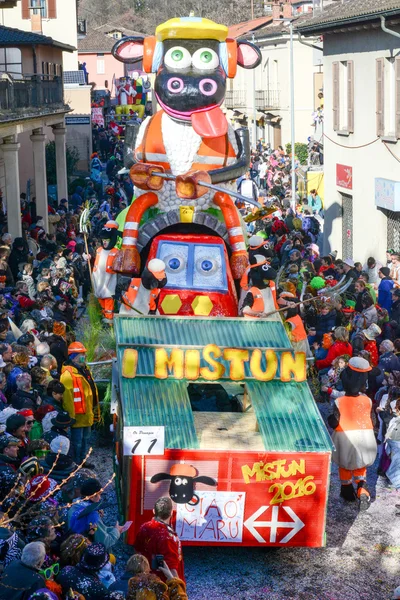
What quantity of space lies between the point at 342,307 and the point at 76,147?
2802cm

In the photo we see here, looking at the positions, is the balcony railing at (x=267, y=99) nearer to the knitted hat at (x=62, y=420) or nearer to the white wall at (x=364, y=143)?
the white wall at (x=364, y=143)

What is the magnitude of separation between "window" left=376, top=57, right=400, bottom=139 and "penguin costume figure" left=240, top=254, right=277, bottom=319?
26.7 feet

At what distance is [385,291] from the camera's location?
16500 millimetres

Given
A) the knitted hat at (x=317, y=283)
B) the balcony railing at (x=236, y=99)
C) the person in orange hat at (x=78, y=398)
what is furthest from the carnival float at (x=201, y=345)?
the balcony railing at (x=236, y=99)

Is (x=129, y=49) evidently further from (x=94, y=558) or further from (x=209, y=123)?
(x=94, y=558)

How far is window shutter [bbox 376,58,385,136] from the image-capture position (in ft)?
70.4

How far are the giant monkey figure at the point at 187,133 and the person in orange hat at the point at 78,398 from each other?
189 cm

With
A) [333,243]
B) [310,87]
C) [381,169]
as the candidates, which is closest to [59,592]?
[381,169]

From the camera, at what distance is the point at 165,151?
1333cm

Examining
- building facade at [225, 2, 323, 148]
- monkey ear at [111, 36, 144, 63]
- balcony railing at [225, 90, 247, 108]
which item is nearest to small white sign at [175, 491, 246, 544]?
monkey ear at [111, 36, 144, 63]

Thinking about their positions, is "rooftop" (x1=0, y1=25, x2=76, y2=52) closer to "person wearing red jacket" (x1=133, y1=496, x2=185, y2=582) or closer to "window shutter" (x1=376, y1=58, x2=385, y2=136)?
"window shutter" (x1=376, y1=58, x2=385, y2=136)

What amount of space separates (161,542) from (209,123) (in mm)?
6707

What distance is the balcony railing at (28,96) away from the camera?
69.9 feet

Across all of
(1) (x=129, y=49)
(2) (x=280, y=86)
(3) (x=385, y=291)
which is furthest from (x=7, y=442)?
(2) (x=280, y=86)
